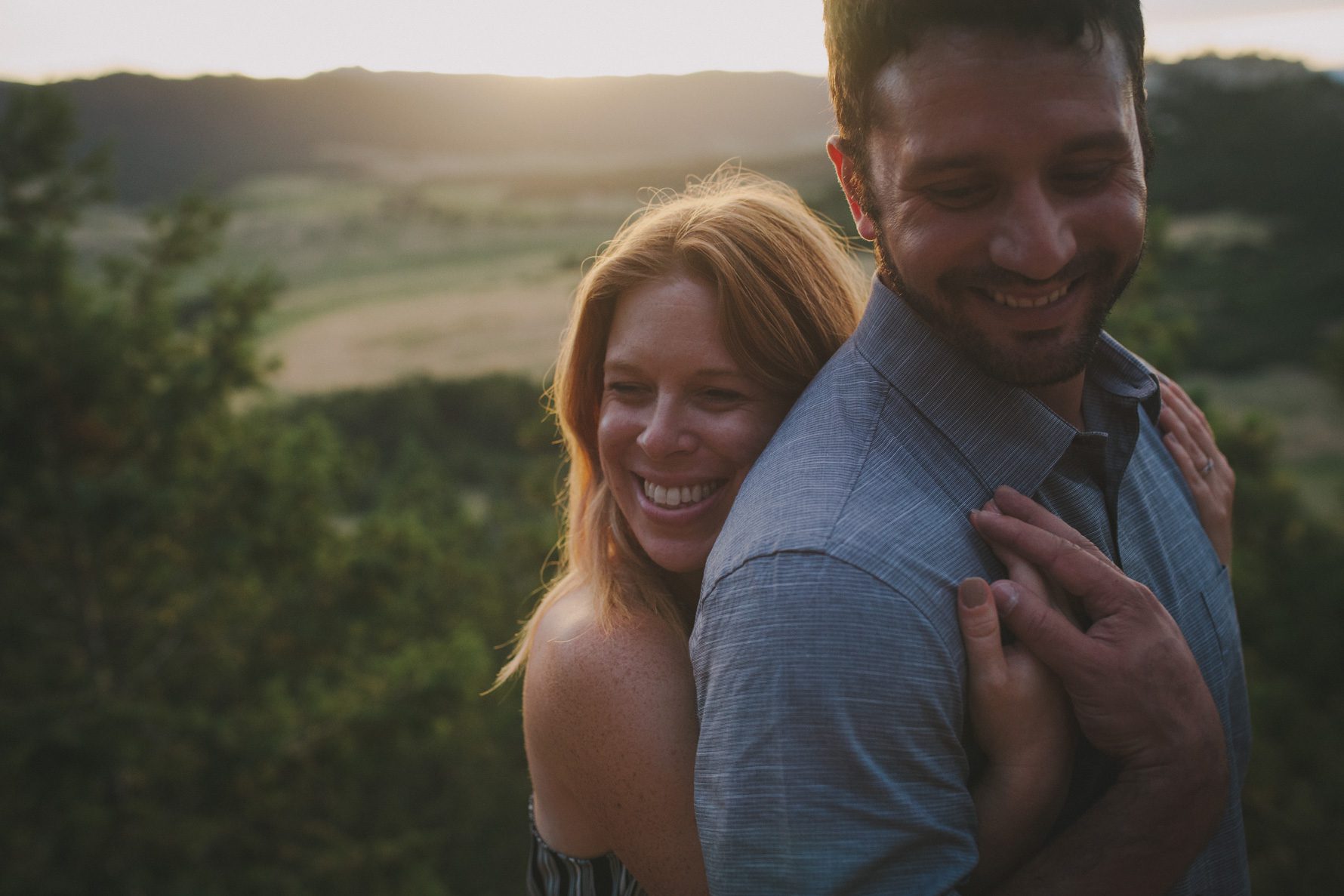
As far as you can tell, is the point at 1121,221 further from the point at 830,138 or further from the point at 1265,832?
the point at 1265,832

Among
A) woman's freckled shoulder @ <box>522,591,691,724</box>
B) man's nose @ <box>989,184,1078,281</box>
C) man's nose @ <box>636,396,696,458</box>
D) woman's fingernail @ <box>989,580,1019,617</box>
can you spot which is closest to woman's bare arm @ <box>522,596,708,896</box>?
woman's freckled shoulder @ <box>522,591,691,724</box>

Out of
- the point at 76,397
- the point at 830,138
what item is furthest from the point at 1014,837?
the point at 76,397

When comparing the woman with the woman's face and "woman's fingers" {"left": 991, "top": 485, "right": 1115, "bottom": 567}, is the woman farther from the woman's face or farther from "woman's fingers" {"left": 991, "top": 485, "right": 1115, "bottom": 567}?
"woman's fingers" {"left": 991, "top": 485, "right": 1115, "bottom": 567}

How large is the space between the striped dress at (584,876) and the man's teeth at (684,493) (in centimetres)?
71

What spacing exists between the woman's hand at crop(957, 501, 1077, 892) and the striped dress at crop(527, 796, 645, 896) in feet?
2.75

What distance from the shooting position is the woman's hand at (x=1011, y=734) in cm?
123

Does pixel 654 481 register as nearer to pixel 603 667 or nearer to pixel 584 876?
pixel 603 667

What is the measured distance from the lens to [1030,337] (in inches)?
56.1

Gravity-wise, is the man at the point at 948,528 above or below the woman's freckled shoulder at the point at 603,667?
above

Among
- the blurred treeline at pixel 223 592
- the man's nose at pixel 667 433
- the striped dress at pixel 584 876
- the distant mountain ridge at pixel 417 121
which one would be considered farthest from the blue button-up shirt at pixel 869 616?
the distant mountain ridge at pixel 417 121

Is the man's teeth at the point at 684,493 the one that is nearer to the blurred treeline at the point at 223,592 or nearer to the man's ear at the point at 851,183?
the man's ear at the point at 851,183

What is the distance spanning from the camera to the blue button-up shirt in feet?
3.69

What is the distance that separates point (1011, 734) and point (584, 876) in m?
1.05

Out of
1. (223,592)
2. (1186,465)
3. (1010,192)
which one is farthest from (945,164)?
(223,592)
